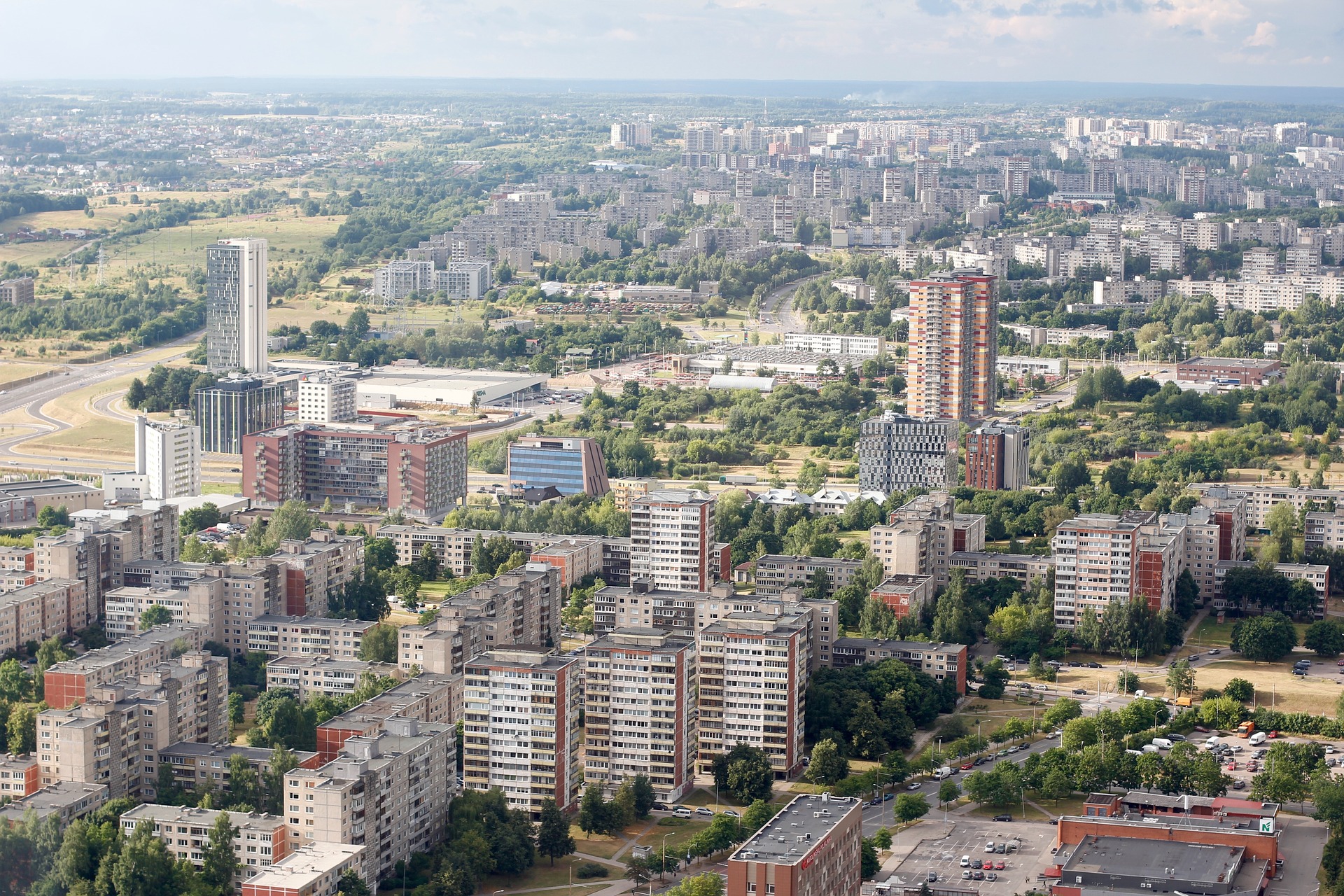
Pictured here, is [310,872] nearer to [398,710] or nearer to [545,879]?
[545,879]

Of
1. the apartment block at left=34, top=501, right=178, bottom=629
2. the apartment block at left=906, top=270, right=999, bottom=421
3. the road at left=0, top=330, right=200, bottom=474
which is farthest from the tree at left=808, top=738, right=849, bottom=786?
the apartment block at left=906, top=270, right=999, bottom=421

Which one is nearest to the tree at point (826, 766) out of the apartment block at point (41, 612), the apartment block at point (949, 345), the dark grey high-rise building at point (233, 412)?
the apartment block at point (41, 612)

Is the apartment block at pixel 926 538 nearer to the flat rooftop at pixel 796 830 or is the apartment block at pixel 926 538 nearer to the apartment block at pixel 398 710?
the apartment block at pixel 398 710

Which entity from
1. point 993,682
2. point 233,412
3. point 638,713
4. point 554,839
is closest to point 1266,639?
point 993,682

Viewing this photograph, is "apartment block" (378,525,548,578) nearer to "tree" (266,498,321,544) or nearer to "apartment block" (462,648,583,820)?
"tree" (266,498,321,544)

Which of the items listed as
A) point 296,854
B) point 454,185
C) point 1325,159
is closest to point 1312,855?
point 296,854

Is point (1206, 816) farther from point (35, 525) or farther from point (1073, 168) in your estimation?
point (1073, 168)
